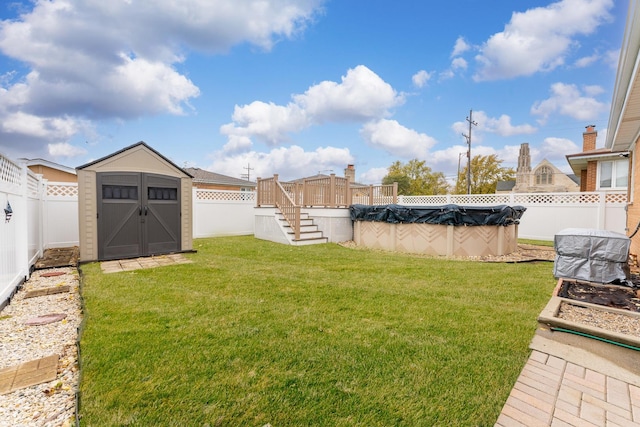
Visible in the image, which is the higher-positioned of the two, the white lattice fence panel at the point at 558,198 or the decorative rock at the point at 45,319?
the white lattice fence panel at the point at 558,198

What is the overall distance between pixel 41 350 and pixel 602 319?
5.52 meters

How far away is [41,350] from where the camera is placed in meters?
2.62

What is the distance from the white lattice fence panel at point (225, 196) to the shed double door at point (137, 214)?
3.83 meters

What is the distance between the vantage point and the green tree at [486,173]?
29.3m

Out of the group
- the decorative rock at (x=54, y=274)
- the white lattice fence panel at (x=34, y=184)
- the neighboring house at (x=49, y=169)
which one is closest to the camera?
the decorative rock at (x=54, y=274)

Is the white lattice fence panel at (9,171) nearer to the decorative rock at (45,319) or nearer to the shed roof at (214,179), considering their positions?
the decorative rock at (45,319)

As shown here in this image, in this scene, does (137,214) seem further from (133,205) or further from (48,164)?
(48,164)

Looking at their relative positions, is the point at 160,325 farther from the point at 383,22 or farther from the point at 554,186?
the point at 554,186

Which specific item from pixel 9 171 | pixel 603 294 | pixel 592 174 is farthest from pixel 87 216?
pixel 592 174

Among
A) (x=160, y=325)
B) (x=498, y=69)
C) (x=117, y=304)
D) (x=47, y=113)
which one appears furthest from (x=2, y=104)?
(x=498, y=69)

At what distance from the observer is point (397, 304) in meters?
3.76

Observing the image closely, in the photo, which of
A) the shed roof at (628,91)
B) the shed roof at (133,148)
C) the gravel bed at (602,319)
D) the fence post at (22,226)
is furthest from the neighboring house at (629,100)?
the shed roof at (133,148)

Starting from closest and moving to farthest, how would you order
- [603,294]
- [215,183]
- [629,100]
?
1. [603,294]
2. [629,100]
3. [215,183]

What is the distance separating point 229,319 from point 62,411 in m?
1.54
